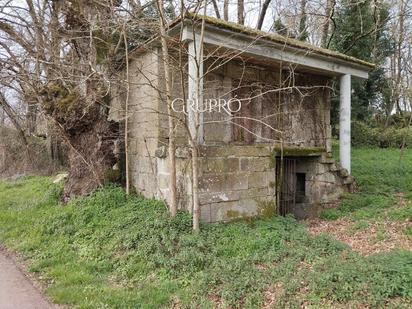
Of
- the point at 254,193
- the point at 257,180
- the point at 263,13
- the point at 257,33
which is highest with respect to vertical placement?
the point at 263,13

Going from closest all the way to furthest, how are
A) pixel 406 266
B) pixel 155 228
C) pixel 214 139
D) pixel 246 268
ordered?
1. pixel 406 266
2. pixel 246 268
3. pixel 155 228
4. pixel 214 139

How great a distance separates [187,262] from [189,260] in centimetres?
3

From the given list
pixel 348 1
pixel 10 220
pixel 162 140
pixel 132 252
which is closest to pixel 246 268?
pixel 132 252

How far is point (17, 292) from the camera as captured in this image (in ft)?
12.7

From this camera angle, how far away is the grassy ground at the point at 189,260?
3.19 metres

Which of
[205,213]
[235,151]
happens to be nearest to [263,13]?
[235,151]

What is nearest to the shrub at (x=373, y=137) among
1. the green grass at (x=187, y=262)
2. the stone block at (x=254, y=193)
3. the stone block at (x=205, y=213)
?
the stone block at (x=254, y=193)

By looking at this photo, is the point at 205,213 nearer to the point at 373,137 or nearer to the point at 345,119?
the point at 345,119

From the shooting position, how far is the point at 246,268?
381cm

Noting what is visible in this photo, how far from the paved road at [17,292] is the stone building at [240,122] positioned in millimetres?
2345

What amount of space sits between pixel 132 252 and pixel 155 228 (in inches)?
20.2

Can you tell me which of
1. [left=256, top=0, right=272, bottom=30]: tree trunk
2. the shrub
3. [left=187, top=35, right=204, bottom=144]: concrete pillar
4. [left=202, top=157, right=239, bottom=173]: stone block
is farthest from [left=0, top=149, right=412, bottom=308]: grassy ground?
the shrub

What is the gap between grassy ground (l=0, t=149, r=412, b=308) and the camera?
319cm

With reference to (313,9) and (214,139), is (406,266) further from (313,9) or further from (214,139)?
(313,9)
